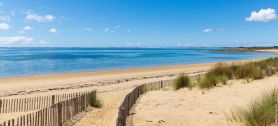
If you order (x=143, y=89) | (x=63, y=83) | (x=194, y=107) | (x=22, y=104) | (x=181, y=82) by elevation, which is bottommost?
(x=63, y=83)

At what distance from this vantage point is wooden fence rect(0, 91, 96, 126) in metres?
7.51

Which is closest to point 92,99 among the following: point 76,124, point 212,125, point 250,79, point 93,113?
point 93,113

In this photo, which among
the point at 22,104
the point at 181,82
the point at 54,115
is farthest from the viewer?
the point at 181,82

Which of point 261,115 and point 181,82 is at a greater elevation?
point 261,115

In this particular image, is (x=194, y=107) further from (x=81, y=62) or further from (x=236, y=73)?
(x=81, y=62)

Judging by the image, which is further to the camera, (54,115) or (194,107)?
(194,107)

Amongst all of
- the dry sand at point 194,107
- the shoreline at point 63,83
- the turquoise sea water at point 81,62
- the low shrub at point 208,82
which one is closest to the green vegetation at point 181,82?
the dry sand at point 194,107

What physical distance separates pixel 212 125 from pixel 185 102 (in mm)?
3213

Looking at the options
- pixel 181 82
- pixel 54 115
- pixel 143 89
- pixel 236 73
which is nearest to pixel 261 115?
pixel 54 115

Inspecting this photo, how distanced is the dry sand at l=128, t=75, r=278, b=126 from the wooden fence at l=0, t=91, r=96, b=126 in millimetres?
1936

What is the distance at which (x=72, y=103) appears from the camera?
9695 mm

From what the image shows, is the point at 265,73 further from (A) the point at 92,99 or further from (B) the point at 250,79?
(A) the point at 92,99

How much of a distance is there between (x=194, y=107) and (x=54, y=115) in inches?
165

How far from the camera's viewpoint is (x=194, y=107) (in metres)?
9.49
